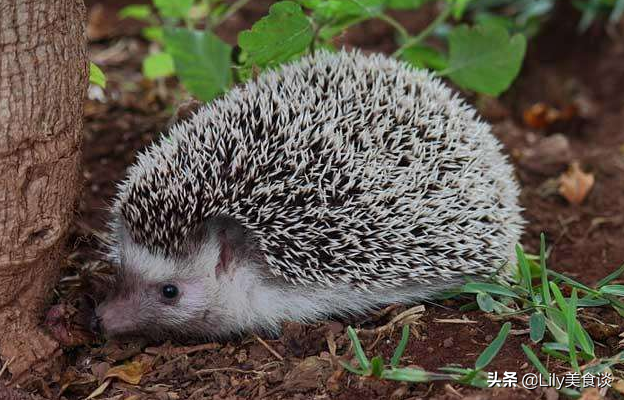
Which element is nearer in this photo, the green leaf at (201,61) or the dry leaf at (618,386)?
the dry leaf at (618,386)

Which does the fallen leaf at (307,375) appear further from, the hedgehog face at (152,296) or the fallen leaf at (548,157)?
the fallen leaf at (548,157)

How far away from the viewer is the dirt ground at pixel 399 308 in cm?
349

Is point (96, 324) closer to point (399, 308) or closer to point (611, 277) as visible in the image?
point (399, 308)

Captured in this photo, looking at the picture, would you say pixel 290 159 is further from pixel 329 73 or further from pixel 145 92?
pixel 145 92

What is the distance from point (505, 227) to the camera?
4184mm

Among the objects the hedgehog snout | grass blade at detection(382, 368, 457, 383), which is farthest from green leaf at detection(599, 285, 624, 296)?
the hedgehog snout

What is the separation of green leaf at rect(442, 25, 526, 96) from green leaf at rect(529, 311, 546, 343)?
6.31ft

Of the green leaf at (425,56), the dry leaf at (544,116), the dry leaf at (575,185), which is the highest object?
the green leaf at (425,56)

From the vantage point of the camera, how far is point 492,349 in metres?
3.32

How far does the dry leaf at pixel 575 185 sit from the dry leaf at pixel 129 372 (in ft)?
11.4

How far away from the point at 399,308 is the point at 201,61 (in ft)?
7.07

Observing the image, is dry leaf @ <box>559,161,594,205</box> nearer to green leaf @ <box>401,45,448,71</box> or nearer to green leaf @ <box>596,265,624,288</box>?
green leaf @ <box>401,45,448,71</box>

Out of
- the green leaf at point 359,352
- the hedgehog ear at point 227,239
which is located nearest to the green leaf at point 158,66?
the hedgehog ear at point 227,239

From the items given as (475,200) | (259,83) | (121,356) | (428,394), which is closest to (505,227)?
(475,200)
